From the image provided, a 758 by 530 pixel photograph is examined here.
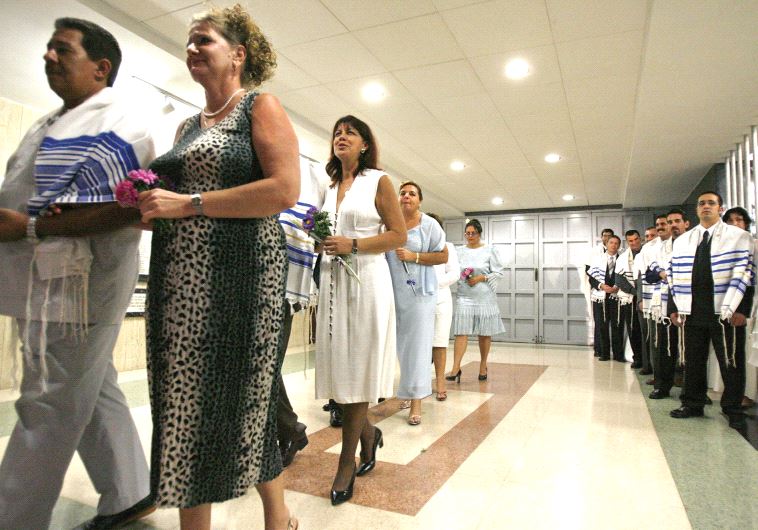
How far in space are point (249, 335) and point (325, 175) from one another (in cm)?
112

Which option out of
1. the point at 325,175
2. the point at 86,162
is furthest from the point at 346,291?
the point at 86,162

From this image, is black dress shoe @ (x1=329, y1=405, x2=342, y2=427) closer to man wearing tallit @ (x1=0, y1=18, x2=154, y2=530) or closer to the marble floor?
the marble floor

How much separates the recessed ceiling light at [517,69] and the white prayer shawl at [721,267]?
1.85 m

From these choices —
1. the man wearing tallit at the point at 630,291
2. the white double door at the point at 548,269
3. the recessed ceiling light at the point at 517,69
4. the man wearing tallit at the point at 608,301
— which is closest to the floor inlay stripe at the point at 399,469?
the recessed ceiling light at the point at 517,69

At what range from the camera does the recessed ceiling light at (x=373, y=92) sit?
4554mm

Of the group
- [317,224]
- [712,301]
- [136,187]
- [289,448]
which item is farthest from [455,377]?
[136,187]

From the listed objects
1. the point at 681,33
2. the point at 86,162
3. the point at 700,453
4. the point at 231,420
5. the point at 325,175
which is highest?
→ the point at 681,33

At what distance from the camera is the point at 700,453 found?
2.57 meters

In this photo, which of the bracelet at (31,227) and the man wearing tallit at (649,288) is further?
the man wearing tallit at (649,288)

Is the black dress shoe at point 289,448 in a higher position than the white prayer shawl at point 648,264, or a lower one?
lower

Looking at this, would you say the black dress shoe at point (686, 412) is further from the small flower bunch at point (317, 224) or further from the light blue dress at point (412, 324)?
the small flower bunch at point (317, 224)

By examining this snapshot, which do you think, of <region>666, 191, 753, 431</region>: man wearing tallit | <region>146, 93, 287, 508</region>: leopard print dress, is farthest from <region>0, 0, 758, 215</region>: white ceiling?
<region>666, 191, 753, 431</region>: man wearing tallit

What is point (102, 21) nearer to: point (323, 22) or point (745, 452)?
point (323, 22)

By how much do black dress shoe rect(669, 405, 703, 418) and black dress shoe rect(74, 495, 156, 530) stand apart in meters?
3.34
